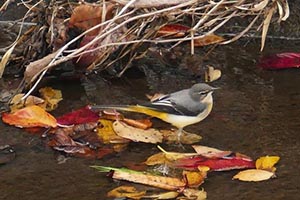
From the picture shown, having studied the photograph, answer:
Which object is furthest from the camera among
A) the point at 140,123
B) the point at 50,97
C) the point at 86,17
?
the point at 86,17

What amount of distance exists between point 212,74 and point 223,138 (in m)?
0.97

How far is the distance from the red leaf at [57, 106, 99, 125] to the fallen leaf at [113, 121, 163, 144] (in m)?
0.19

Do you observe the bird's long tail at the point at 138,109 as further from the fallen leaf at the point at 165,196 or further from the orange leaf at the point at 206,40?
the orange leaf at the point at 206,40

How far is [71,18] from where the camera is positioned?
4.92m

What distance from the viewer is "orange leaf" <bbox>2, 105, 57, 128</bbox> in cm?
422

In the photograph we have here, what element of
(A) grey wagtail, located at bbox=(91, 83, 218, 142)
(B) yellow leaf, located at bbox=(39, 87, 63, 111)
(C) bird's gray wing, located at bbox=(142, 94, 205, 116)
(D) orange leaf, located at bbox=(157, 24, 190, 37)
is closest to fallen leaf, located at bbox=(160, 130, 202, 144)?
(A) grey wagtail, located at bbox=(91, 83, 218, 142)

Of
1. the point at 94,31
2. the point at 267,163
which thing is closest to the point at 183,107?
the point at 267,163

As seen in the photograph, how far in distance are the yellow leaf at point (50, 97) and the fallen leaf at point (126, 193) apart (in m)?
1.11

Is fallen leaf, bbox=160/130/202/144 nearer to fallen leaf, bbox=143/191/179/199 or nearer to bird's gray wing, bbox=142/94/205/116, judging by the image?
bird's gray wing, bbox=142/94/205/116

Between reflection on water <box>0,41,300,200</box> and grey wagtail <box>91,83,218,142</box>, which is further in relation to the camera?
grey wagtail <box>91,83,218,142</box>

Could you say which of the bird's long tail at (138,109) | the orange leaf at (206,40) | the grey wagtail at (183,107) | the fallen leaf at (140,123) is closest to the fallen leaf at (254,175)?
the grey wagtail at (183,107)

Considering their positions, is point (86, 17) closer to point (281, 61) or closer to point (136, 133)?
point (136, 133)

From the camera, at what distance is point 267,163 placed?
375 centimetres

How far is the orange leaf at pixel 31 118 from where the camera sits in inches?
166
